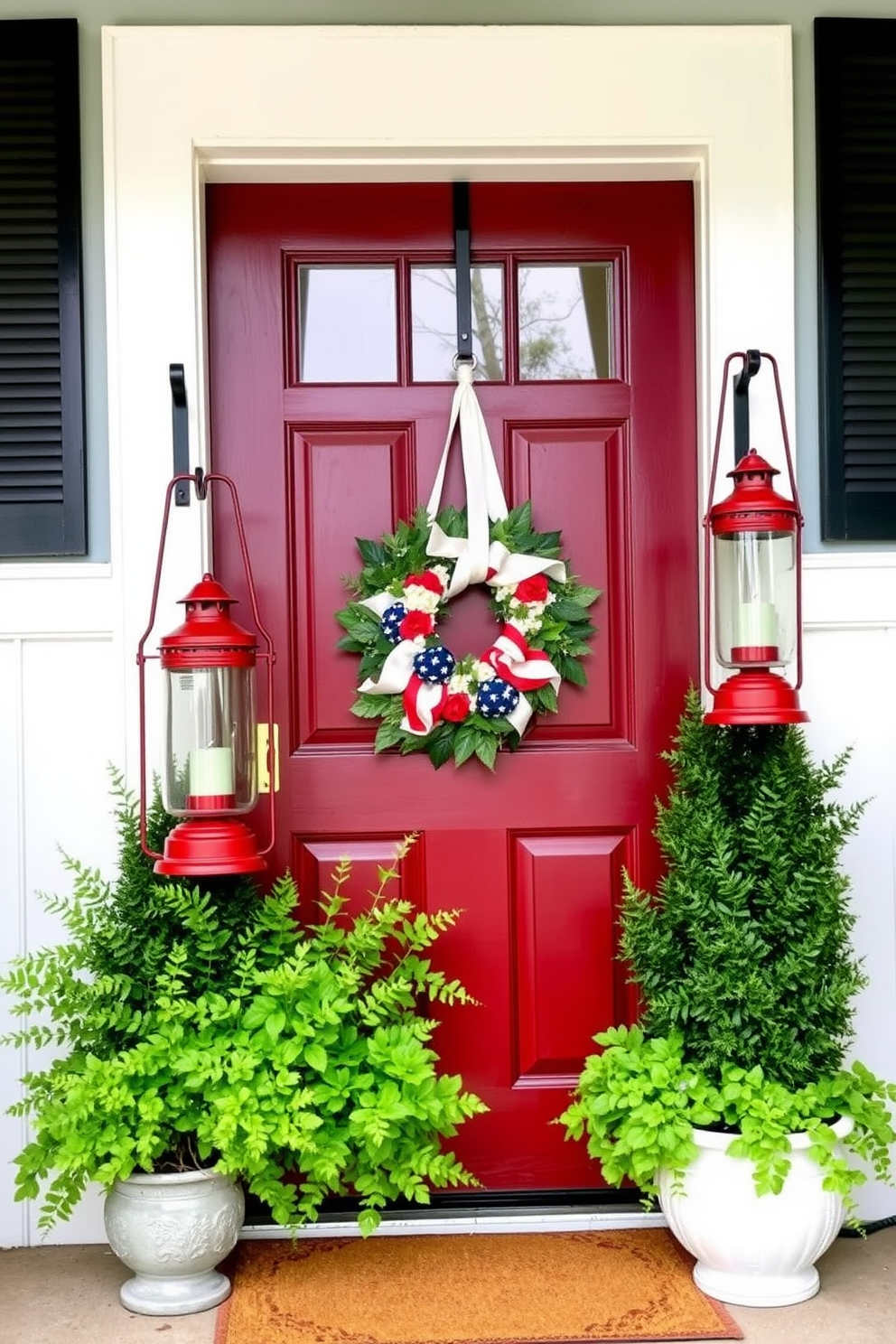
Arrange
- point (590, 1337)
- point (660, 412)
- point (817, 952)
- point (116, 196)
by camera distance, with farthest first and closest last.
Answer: point (660, 412), point (116, 196), point (817, 952), point (590, 1337)

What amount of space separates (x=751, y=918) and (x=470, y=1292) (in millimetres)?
849

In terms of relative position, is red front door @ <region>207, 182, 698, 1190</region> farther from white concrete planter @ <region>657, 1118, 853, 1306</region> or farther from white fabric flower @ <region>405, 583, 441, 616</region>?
white concrete planter @ <region>657, 1118, 853, 1306</region>

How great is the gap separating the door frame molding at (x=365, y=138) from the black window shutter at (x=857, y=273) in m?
0.09

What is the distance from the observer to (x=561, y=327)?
107 inches

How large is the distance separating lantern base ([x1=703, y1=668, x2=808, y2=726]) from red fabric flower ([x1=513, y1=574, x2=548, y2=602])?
445 mm

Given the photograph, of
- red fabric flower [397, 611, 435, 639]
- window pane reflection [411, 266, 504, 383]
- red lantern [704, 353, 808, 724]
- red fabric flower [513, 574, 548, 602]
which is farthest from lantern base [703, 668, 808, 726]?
window pane reflection [411, 266, 504, 383]

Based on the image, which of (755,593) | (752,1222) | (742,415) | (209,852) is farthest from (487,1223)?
(742,415)

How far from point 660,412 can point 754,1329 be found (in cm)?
175

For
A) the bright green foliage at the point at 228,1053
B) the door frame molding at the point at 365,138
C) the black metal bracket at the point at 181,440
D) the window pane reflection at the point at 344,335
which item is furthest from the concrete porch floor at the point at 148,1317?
the window pane reflection at the point at 344,335

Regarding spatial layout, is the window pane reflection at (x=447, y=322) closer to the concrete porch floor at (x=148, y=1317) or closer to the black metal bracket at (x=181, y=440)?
the black metal bracket at (x=181, y=440)

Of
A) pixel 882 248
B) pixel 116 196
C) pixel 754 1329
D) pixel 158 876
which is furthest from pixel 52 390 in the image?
pixel 754 1329

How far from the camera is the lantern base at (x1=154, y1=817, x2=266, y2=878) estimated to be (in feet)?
7.31

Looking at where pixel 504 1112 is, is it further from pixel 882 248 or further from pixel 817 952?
pixel 882 248

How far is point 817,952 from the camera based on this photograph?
89.4 inches
